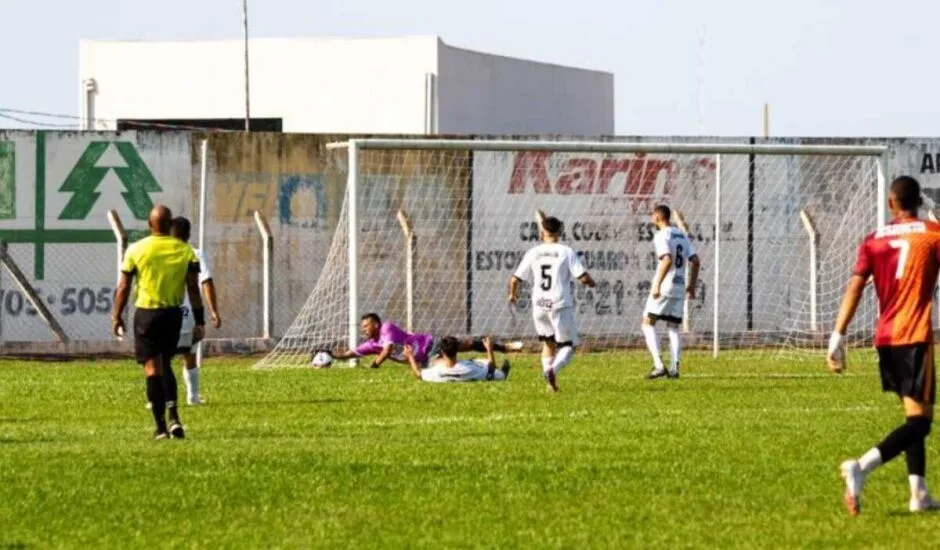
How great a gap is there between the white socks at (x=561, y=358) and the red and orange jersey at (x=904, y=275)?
35.3 ft

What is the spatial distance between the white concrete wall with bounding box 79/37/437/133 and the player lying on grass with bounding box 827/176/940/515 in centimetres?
4433

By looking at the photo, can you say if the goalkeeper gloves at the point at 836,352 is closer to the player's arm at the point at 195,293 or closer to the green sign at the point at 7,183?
the player's arm at the point at 195,293

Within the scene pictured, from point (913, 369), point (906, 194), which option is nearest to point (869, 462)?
point (913, 369)

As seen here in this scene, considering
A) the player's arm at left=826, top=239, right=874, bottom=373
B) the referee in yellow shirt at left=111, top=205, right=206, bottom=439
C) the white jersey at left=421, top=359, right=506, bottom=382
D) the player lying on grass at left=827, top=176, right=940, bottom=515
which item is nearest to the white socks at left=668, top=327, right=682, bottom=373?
the white jersey at left=421, top=359, right=506, bottom=382

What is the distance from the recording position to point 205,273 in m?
21.9

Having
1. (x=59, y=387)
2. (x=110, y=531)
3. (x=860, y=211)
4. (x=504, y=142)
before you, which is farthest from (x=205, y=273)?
(x=860, y=211)

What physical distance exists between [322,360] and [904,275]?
1729 centimetres

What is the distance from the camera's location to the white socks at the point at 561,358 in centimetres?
2286

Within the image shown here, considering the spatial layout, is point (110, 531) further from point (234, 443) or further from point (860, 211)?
point (860, 211)

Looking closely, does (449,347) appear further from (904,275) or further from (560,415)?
(904,275)

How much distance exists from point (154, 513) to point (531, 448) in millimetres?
4257

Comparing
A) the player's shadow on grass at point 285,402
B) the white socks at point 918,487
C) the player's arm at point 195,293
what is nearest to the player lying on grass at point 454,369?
the player's shadow on grass at point 285,402

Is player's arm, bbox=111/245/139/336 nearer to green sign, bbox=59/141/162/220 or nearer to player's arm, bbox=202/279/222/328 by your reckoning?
player's arm, bbox=202/279/222/328

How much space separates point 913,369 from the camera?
1197 cm
